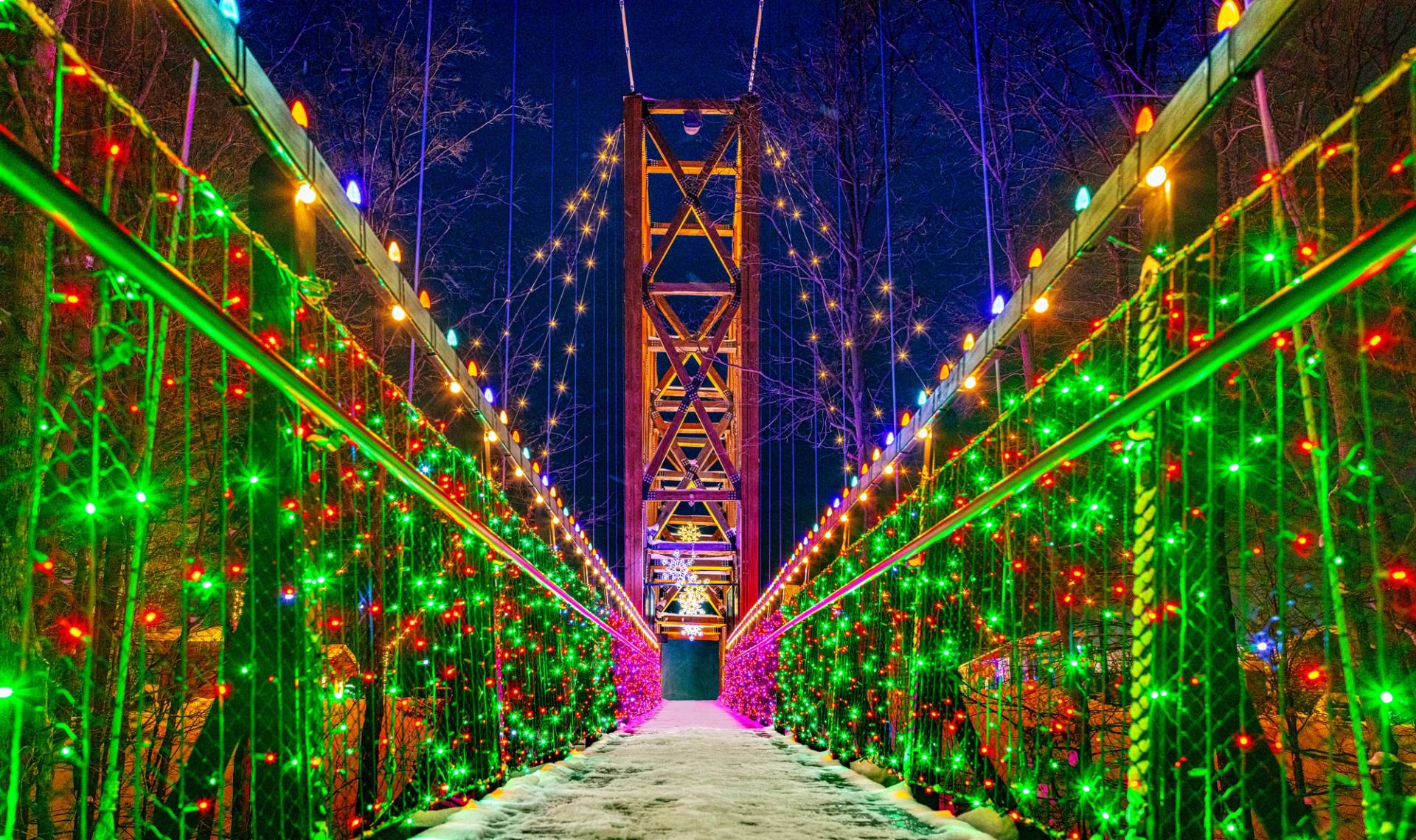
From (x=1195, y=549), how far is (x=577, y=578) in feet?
17.8

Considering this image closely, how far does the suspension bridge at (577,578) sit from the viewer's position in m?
1.60

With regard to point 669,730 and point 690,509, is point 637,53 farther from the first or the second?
point 669,730

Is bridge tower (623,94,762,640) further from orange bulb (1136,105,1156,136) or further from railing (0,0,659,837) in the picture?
orange bulb (1136,105,1156,136)

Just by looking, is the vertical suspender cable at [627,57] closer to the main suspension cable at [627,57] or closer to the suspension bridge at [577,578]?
the main suspension cable at [627,57]

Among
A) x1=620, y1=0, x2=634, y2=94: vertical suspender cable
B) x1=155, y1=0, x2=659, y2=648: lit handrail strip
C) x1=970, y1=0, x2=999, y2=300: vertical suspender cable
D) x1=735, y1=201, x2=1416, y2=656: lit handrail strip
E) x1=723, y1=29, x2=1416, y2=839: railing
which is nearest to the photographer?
x1=735, y1=201, x2=1416, y2=656: lit handrail strip

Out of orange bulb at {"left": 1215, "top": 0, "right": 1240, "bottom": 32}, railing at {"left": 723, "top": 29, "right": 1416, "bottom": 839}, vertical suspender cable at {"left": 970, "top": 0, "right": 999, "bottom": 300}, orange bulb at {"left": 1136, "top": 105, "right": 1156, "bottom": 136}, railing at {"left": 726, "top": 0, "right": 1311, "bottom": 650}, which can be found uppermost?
vertical suspender cable at {"left": 970, "top": 0, "right": 999, "bottom": 300}

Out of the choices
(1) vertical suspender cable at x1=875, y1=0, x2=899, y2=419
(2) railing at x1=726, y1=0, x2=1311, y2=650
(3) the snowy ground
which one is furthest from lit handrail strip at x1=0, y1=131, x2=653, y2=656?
(1) vertical suspender cable at x1=875, y1=0, x2=899, y2=419

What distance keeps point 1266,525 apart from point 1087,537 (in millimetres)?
2670

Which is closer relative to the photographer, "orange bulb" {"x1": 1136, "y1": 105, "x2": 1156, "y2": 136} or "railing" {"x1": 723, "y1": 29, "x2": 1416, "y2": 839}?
"railing" {"x1": 723, "y1": 29, "x2": 1416, "y2": 839}

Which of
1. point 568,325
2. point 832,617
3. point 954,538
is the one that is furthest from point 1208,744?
point 568,325

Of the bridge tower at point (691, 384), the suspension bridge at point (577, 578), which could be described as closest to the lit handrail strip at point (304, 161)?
the suspension bridge at point (577, 578)

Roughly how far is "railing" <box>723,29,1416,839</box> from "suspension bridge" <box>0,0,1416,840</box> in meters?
0.02

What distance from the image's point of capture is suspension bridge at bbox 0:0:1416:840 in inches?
63.1

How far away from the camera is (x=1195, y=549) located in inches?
77.9
